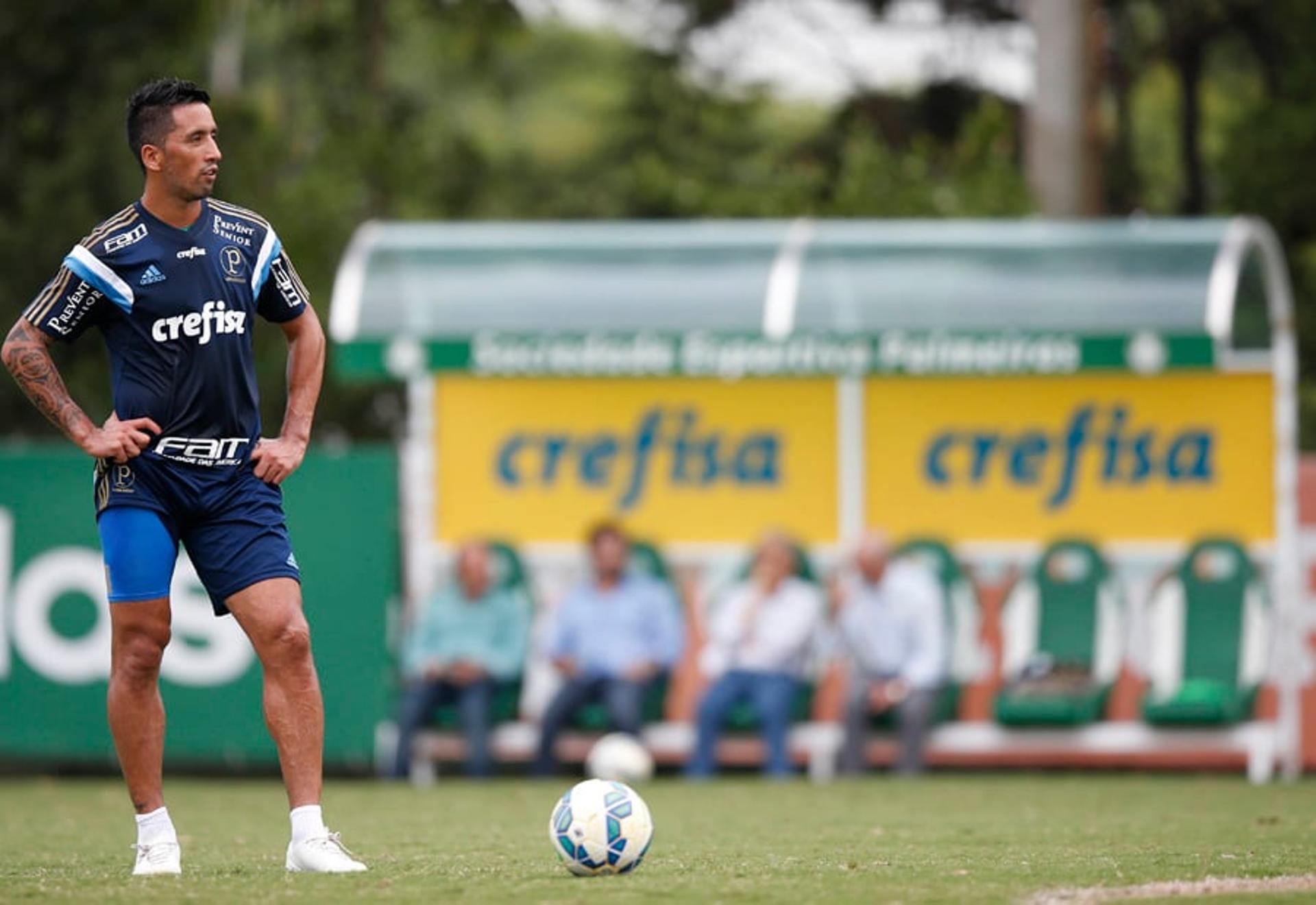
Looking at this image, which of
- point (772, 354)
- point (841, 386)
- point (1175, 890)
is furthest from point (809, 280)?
point (1175, 890)

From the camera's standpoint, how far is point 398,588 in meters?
16.0

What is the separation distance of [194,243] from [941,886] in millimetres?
2948

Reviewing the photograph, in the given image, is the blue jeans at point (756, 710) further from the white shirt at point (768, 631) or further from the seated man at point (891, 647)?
the seated man at point (891, 647)

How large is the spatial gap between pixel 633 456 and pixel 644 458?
0.08 metres

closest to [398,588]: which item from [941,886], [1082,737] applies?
[1082,737]

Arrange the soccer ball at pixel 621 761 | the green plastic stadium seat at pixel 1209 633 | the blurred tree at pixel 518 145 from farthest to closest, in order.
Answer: the blurred tree at pixel 518 145 → the green plastic stadium seat at pixel 1209 633 → the soccer ball at pixel 621 761

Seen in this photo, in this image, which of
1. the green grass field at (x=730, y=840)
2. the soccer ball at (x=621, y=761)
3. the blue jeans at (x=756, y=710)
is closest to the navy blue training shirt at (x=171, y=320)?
the green grass field at (x=730, y=840)

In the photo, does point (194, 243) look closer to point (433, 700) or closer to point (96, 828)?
point (96, 828)

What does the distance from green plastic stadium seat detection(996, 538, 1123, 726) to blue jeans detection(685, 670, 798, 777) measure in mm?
1398

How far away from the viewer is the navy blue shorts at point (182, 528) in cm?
720

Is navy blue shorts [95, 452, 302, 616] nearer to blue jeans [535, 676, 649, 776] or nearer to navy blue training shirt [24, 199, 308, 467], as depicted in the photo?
navy blue training shirt [24, 199, 308, 467]

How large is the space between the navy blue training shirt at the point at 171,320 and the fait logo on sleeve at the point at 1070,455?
9259mm

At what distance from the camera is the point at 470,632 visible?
50.6ft

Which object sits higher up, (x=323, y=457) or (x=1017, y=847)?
(x=323, y=457)
